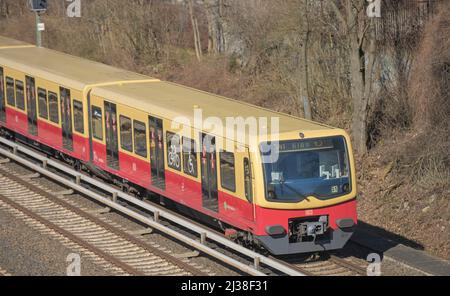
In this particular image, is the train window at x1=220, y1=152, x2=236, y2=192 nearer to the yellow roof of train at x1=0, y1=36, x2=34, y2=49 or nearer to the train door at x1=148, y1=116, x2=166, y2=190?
the train door at x1=148, y1=116, x2=166, y2=190

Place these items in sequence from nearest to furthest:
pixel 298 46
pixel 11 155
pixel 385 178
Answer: pixel 385 178
pixel 11 155
pixel 298 46

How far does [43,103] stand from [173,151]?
618 centimetres

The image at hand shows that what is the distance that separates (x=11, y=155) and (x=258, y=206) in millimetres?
9487

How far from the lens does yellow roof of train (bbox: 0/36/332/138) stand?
1688cm

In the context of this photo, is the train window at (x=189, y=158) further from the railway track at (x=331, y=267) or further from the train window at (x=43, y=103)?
the train window at (x=43, y=103)

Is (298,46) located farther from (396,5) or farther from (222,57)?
(222,57)

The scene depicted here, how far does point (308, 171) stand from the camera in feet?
50.2

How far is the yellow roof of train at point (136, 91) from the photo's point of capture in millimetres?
16875

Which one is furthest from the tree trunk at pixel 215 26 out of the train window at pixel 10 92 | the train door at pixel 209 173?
the train door at pixel 209 173

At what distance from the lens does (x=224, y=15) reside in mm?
30500

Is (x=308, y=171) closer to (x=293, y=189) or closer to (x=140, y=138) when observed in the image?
(x=293, y=189)

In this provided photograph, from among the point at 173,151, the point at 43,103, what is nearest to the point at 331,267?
the point at 173,151
